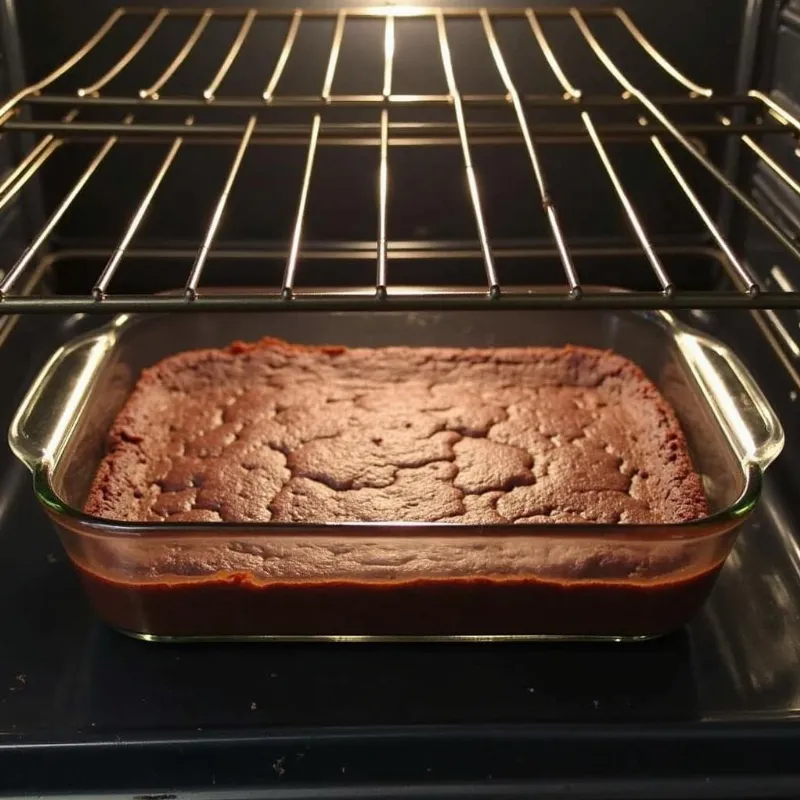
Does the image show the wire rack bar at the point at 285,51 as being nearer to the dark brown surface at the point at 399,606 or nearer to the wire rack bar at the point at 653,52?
the wire rack bar at the point at 653,52

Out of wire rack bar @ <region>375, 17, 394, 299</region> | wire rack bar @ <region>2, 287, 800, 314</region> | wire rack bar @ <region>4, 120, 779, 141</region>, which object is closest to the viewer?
wire rack bar @ <region>2, 287, 800, 314</region>

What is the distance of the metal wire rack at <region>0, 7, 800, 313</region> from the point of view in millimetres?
659

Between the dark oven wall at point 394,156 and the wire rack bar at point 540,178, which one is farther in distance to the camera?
the dark oven wall at point 394,156

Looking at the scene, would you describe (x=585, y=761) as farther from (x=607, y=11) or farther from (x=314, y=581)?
(x=607, y=11)

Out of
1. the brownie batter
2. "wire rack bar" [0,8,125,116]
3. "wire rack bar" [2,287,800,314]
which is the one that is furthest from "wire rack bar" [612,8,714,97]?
"wire rack bar" [0,8,125,116]

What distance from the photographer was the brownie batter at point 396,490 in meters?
0.75

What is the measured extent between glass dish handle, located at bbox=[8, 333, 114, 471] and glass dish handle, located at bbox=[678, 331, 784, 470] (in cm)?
58

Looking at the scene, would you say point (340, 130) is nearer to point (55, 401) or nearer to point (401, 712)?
point (55, 401)

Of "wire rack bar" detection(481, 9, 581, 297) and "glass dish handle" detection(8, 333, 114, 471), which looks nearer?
"wire rack bar" detection(481, 9, 581, 297)

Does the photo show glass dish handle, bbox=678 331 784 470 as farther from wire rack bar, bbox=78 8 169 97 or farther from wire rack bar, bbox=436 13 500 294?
wire rack bar, bbox=78 8 169 97

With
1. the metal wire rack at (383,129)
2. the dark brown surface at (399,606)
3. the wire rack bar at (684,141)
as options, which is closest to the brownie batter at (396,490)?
the dark brown surface at (399,606)

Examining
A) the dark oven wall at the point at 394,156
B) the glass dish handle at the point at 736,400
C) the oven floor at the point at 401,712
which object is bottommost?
the oven floor at the point at 401,712

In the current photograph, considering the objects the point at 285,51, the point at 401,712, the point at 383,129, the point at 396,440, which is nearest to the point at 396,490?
the point at 396,440

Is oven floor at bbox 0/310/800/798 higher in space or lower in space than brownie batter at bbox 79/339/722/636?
lower
